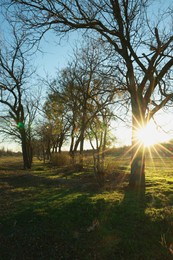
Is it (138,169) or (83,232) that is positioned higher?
(138,169)

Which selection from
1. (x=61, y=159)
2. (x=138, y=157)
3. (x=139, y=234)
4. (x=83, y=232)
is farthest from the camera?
(x=61, y=159)

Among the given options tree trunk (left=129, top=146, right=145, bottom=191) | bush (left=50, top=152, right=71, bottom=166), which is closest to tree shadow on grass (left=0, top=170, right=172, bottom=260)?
tree trunk (left=129, top=146, right=145, bottom=191)

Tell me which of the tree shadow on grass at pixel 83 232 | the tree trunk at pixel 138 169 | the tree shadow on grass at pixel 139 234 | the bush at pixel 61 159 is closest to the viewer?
the tree shadow on grass at pixel 139 234

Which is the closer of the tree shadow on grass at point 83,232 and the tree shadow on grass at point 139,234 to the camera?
the tree shadow on grass at point 139,234

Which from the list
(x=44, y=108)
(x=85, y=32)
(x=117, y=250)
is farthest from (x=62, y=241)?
(x=44, y=108)

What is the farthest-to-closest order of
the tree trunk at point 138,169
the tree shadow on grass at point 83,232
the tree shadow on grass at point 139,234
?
the tree trunk at point 138,169
the tree shadow on grass at point 83,232
the tree shadow on grass at point 139,234

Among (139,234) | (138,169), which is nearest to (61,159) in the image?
(138,169)

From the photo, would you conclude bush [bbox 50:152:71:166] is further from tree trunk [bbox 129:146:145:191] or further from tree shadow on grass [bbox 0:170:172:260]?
tree shadow on grass [bbox 0:170:172:260]

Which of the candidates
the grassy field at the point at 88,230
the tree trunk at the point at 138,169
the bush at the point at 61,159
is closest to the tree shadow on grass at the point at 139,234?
the grassy field at the point at 88,230

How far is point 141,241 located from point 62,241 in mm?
1845

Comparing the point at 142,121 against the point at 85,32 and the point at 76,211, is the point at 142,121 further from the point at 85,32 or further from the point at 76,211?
the point at 76,211

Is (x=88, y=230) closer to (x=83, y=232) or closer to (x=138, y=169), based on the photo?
(x=83, y=232)

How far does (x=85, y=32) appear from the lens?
10.8 metres

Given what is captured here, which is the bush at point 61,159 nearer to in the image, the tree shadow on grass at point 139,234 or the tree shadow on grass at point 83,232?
A: the tree shadow on grass at point 83,232
